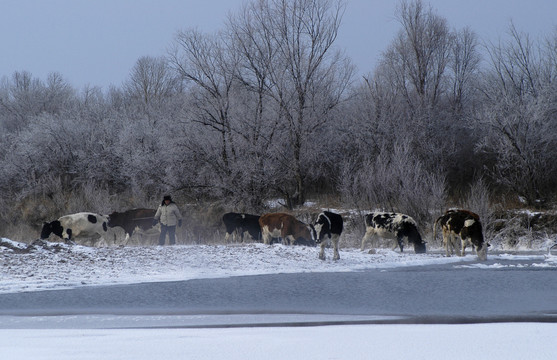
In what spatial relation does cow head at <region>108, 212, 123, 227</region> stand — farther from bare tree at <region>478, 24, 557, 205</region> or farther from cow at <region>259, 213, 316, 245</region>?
bare tree at <region>478, 24, 557, 205</region>

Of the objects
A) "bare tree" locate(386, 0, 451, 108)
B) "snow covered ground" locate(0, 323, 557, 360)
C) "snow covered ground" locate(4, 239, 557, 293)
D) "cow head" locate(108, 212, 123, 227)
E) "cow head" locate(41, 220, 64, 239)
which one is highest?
"bare tree" locate(386, 0, 451, 108)

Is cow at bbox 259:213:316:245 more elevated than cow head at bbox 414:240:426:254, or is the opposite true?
cow at bbox 259:213:316:245

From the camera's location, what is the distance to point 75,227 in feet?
89.8

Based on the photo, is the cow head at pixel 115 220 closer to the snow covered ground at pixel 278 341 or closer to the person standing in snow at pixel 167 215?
the person standing in snow at pixel 167 215

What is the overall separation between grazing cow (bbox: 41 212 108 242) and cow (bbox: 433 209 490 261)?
1259 cm

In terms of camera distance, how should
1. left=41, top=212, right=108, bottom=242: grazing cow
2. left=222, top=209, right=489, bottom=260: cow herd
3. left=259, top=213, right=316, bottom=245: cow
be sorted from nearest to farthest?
1. left=222, top=209, right=489, bottom=260: cow herd
2. left=259, top=213, right=316, bottom=245: cow
3. left=41, top=212, right=108, bottom=242: grazing cow

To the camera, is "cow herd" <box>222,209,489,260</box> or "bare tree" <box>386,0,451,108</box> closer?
"cow herd" <box>222,209,489,260</box>

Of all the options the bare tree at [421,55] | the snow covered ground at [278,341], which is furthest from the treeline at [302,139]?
the snow covered ground at [278,341]

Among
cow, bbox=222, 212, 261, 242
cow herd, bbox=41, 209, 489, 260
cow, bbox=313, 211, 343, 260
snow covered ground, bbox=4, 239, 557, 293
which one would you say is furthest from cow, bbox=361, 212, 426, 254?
cow, bbox=222, 212, 261, 242

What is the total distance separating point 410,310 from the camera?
460 inches

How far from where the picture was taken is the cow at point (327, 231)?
69.1 feet

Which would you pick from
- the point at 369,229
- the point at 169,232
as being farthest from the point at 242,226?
the point at 369,229

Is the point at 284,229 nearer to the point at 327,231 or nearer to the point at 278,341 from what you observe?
the point at 327,231

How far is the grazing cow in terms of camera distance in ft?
89.5
